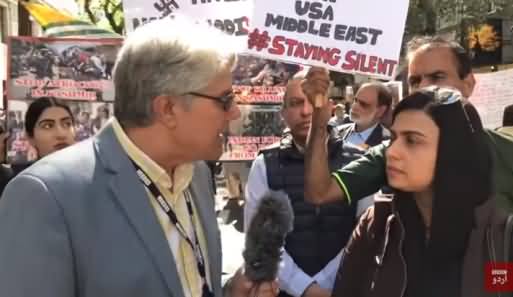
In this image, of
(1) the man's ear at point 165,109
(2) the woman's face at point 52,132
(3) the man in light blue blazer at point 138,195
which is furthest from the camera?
(2) the woman's face at point 52,132

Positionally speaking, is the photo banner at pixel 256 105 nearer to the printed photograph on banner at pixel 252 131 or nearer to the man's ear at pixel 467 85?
the printed photograph on banner at pixel 252 131

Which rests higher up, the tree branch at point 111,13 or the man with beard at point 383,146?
the tree branch at point 111,13

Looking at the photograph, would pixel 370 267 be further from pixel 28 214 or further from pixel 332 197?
pixel 28 214

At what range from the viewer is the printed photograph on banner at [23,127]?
508 cm

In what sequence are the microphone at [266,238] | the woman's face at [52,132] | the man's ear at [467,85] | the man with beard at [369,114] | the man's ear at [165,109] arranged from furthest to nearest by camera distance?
the man with beard at [369,114] → the woman's face at [52,132] → the man's ear at [467,85] → the microphone at [266,238] → the man's ear at [165,109]

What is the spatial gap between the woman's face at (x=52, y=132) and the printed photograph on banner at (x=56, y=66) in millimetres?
808

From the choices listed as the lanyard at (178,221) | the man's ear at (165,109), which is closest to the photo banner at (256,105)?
the lanyard at (178,221)

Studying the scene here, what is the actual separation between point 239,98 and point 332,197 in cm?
239

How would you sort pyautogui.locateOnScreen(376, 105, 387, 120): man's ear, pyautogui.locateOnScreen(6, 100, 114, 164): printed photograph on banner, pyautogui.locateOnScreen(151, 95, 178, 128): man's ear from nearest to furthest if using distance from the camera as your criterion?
pyautogui.locateOnScreen(151, 95, 178, 128): man's ear, pyautogui.locateOnScreen(6, 100, 114, 164): printed photograph on banner, pyautogui.locateOnScreen(376, 105, 387, 120): man's ear

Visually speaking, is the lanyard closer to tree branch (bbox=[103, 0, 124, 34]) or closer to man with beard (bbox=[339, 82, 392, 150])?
man with beard (bbox=[339, 82, 392, 150])

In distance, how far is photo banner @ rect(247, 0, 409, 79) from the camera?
3734 millimetres

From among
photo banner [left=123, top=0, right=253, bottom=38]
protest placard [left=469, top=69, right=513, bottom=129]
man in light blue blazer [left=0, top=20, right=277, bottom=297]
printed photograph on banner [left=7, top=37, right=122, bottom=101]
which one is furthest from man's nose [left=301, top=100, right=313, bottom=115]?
Result: printed photograph on banner [left=7, top=37, right=122, bottom=101]

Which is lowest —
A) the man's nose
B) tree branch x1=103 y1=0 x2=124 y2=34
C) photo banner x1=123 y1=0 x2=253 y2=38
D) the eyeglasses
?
the man's nose

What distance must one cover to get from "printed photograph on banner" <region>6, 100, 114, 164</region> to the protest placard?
265cm
